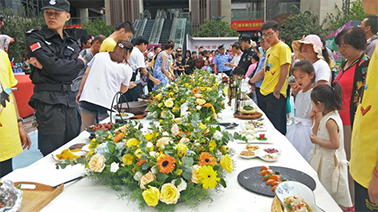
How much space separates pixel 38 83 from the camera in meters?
2.27

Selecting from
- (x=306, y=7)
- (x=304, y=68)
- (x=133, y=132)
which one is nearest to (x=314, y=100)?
(x=304, y=68)

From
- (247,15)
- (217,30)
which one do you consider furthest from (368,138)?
(247,15)

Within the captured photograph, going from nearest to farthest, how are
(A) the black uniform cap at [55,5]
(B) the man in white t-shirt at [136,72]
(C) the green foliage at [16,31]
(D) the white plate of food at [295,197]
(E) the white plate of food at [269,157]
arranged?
1. (D) the white plate of food at [295,197]
2. (E) the white plate of food at [269,157]
3. (A) the black uniform cap at [55,5]
4. (B) the man in white t-shirt at [136,72]
5. (C) the green foliage at [16,31]

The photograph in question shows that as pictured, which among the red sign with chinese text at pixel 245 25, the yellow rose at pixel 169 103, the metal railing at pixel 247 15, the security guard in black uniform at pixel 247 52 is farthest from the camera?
the metal railing at pixel 247 15

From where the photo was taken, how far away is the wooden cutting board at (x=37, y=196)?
118 cm

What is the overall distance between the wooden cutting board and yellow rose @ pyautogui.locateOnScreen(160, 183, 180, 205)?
19.2 inches

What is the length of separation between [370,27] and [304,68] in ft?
2.81

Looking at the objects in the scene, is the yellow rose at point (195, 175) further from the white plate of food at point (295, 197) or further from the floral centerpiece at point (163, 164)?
the white plate of food at point (295, 197)

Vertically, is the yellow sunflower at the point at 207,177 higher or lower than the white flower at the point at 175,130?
lower

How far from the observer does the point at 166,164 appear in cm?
117

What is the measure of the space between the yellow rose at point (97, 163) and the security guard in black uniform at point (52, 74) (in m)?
1.12

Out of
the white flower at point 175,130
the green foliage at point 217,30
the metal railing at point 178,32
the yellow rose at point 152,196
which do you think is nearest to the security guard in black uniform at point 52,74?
the white flower at point 175,130

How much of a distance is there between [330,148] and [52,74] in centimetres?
202

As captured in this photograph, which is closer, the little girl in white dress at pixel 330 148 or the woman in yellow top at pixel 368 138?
the woman in yellow top at pixel 368 138
